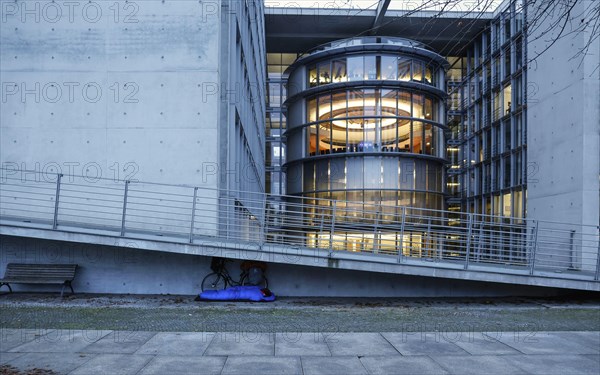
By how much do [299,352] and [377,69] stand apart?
18933 millimetres

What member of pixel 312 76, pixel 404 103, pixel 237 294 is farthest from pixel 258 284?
pixel 312 76

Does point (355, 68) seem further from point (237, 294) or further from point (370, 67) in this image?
point (237, 294)

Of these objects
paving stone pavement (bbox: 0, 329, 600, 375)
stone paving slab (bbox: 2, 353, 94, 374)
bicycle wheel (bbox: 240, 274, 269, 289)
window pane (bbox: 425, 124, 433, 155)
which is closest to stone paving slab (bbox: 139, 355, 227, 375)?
paving stone pavement (bbox: 0, 329, 600, 375)

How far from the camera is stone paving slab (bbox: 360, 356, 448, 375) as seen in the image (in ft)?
19.2

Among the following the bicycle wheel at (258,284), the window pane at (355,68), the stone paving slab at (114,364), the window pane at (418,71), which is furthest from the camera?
the window pane at (418,71)

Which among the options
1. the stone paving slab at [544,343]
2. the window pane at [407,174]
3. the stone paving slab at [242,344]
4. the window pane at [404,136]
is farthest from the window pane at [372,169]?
the stone paving slab at [242,344]

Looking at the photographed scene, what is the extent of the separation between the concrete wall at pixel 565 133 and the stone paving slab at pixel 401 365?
11548mm

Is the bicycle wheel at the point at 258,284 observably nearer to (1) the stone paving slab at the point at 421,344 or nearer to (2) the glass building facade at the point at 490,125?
(1) the stone paving slab at the point at 421,344

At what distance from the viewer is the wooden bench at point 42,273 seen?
38.9 ft

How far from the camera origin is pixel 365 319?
30.9 feet

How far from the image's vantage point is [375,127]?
23.3 m

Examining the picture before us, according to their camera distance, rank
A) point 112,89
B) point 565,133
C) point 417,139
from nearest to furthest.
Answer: point 112,89 < point 565,133 < point 417,139

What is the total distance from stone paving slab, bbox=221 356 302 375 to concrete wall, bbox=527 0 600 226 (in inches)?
491

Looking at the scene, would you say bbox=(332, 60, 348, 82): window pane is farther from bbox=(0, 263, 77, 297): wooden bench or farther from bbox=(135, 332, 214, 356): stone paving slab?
bbox=(135, 332, 214, 356): stone paving slab
